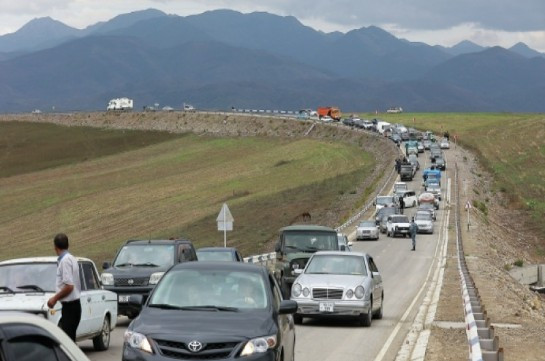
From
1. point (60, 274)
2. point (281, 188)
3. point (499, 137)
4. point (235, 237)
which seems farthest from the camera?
point (499, 137)

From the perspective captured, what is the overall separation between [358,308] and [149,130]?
12471 cm

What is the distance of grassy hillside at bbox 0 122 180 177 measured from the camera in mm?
116094

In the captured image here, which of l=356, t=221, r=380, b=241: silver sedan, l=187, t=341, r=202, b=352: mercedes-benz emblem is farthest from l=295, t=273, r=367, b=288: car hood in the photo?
l=356, t=221, r=380, b=241: silver sedan

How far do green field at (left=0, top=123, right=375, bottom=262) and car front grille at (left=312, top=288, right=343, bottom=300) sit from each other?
96.4 ft

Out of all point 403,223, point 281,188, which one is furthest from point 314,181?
point 403,223

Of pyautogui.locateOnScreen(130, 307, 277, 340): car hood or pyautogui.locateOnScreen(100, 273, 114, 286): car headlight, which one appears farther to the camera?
pyautogui.locateOnScreen(100, 273, 114, 286): car headlight

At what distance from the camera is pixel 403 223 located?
2507 inches

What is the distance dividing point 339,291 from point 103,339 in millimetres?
6233

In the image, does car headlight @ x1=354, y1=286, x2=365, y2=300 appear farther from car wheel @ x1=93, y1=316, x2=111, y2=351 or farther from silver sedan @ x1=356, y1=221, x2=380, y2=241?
silver sedan @ x1=356, y1=221, x2=380, y2=241

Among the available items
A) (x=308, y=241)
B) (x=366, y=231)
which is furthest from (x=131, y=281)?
(x=366, y=231)

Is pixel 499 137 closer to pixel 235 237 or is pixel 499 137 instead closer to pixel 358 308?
pixel 235 237

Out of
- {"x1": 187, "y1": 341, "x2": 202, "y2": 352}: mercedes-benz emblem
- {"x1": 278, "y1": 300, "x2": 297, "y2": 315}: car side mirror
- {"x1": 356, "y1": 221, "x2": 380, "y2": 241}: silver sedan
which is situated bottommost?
{"x1": 356, "y1": 221, "x2": 380, "y2": 241}: silver sedan

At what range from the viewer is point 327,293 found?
22.7 meters

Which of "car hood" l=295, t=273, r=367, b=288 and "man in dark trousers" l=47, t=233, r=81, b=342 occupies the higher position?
"man in dark trousers" l=47, t=233, r=81, b=342
